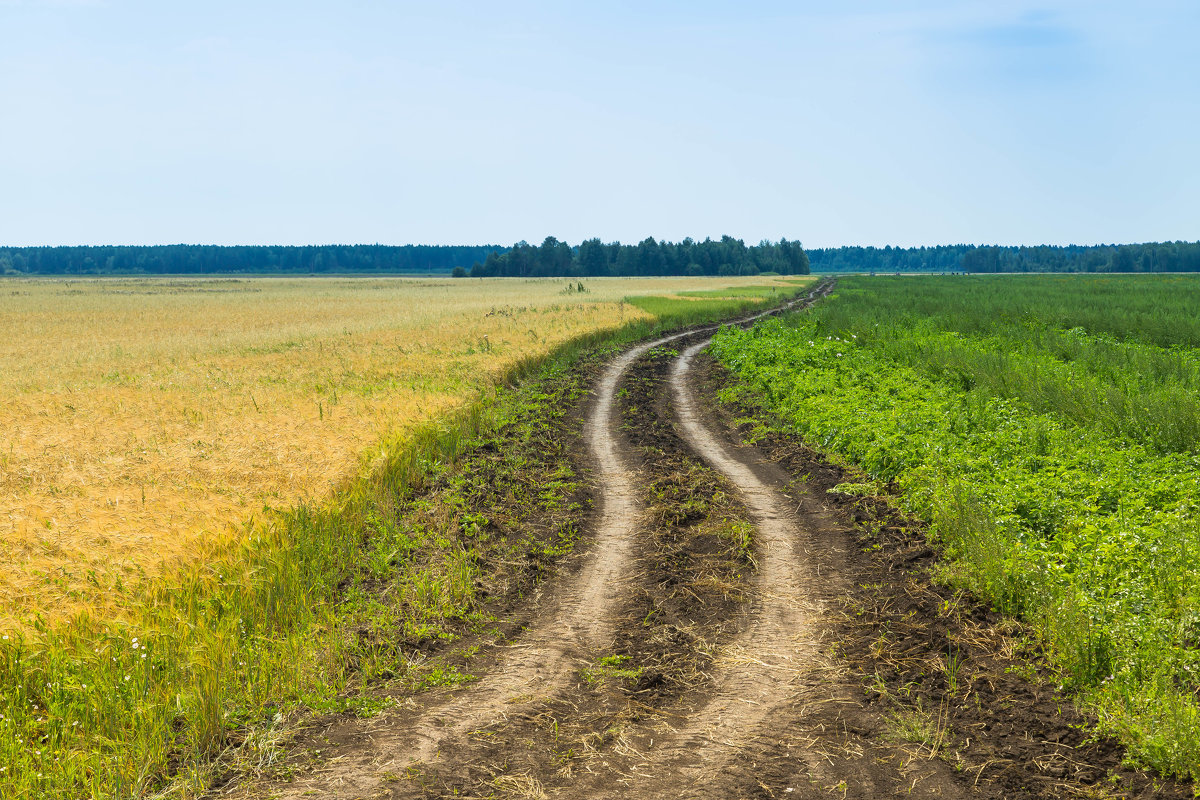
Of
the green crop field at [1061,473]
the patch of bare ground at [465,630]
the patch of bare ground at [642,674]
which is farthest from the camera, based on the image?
the green crop field at [1061,473]

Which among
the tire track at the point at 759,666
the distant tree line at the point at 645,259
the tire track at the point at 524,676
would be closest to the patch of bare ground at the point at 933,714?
the tire track at the point at 759,666

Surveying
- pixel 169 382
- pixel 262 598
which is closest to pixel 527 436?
pixel 262 598

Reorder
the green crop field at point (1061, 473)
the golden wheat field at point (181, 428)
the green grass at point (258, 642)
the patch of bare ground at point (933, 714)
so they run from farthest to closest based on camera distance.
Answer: the golden wheat field at point (181, 428) → the green crop field at point (1061, 473) → the green grass at point (258, 642) → the patch of bare ground at point (933, 714)

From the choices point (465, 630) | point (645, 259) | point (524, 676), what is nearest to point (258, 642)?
point (465, 630)

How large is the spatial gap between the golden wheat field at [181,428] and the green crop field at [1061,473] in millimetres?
8583

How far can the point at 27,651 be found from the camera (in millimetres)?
6523

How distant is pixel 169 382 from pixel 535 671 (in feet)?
62.6

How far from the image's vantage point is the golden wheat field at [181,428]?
859 cm

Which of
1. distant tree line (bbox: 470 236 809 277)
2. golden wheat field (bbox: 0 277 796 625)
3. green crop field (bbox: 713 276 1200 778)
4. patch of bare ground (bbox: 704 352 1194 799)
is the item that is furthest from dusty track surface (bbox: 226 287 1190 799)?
distant tree line (bbox: 470 236 809 277)

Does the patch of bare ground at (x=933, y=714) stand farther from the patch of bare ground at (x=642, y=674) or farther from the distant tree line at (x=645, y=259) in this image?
the distant tree line at (x=645, y=259)

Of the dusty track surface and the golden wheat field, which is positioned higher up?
the golden wheat field

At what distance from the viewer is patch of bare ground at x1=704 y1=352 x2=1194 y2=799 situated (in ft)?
16.8

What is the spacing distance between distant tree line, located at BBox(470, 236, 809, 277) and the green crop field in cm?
15737

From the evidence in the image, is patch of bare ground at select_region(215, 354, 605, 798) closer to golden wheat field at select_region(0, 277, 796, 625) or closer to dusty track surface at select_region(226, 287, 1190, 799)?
dusty track surface at select_region(226, 287, 1190, 799)
